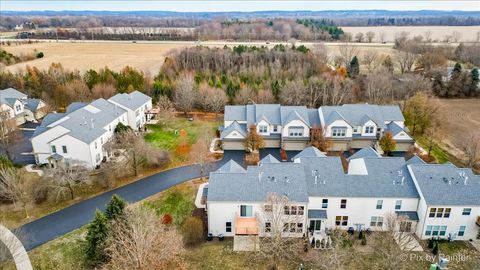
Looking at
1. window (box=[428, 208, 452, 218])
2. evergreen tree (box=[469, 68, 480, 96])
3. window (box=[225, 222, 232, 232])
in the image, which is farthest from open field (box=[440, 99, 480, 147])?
window (box=[225, 222, 232, 232])

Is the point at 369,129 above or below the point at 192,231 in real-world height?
above

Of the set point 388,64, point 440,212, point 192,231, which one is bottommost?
point 192,231

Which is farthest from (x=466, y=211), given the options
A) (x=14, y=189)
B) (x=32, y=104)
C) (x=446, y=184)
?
(x=32, y=104)

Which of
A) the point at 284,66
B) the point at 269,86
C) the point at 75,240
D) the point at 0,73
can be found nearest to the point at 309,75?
the point at 284,66

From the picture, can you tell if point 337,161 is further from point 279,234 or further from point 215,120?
point 215,120

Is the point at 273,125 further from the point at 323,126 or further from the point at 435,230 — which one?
the point at 435,230

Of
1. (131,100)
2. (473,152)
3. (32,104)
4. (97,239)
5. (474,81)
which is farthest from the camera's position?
(474,81)

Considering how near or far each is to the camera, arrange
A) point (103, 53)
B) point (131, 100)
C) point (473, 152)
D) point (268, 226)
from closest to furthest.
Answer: point (268, 226), point (473, 152), point (131, 100), point (103, 53)
